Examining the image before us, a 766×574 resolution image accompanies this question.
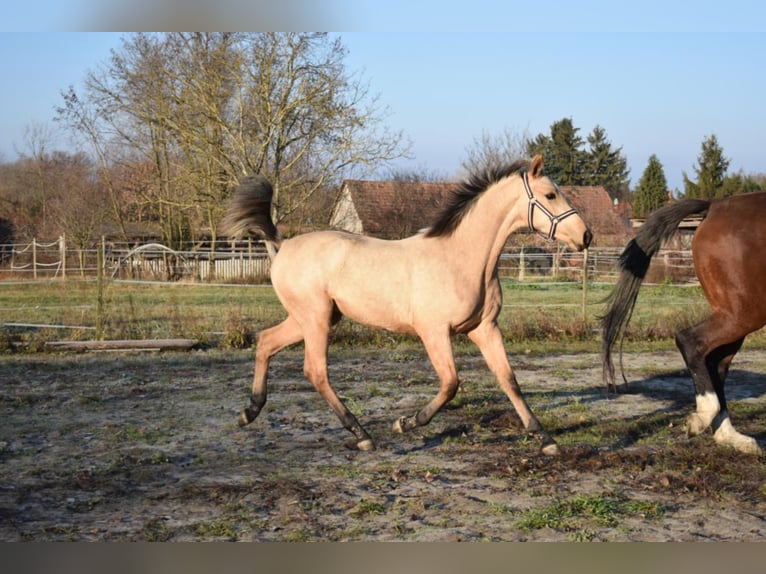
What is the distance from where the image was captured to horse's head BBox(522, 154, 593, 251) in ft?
17.1

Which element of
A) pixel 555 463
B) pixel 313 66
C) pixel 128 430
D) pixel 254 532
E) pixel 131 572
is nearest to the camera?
pixel 131 572

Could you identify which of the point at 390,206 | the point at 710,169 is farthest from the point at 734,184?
the point at 390,206

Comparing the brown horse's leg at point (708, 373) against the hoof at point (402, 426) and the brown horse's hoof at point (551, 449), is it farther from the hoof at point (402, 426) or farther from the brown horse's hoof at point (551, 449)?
the hoof at point (402, 426)

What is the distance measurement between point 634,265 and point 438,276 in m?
1.89

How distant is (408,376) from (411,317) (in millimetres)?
3327

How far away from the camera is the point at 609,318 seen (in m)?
6.17

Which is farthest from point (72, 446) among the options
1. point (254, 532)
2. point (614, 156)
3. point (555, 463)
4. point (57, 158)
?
point (614, 156)

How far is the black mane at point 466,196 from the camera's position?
5.55 m

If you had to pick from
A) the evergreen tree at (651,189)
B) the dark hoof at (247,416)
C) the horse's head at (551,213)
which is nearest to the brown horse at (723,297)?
the horse's head at (551,213)

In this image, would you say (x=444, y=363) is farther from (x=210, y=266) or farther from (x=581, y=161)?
(x=581, y=161)

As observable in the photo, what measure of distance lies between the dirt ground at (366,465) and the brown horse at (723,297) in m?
0.24

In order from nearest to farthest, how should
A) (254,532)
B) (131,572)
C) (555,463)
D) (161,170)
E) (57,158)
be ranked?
(131,572) → (254,532) → (555,463) → (161,170) → (57,158)

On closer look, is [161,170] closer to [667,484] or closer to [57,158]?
[57,158]

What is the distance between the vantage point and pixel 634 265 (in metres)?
6.18
